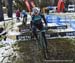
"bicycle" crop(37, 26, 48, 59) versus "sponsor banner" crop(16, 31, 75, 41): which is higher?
"bicycle" crop(37, 26, 48, 59)

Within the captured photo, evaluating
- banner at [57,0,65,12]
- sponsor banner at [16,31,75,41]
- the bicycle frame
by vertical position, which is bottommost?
banner at [57,0,65,12]

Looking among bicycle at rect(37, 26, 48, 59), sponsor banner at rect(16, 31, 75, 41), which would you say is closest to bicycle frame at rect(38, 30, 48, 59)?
bicycle at rect(37, 26, 48, 59)

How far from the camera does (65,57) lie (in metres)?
8.34

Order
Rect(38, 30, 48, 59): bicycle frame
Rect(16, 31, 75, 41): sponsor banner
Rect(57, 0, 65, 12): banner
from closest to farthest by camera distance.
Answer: Rect(38, 30, 48, 59): bicycle frame → Rect(16, 31, 75, 41): sponsor banner → Rect(57, 0, 65, 12): banner

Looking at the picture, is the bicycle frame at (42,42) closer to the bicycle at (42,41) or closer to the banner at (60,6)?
the bicycle at (42,41)

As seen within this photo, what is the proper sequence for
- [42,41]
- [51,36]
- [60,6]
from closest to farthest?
[42,41] < [51,36] < [60,6]

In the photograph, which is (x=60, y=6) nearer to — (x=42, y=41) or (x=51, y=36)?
(x=51, y=36)

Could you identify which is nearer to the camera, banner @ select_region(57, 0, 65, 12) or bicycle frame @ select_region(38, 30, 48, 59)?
bicycle frame @ select_region(38, 30, 48, 59)

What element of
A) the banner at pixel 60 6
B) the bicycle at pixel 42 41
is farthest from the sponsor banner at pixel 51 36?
the banner at pixel 60 6

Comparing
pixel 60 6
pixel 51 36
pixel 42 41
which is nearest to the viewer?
pixel 42 41

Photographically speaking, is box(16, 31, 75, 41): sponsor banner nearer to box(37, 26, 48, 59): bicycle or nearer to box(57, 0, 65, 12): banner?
box(37, 26, 48, 59): bicycle

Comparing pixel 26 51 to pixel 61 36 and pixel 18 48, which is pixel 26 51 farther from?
pixel 61 36

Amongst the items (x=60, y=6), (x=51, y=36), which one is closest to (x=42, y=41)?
(x=51, y=36)

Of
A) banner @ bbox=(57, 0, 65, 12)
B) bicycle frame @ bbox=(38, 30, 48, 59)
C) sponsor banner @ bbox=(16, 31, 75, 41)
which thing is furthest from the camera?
banner @ bbox=(57, 0, 65, 12)
